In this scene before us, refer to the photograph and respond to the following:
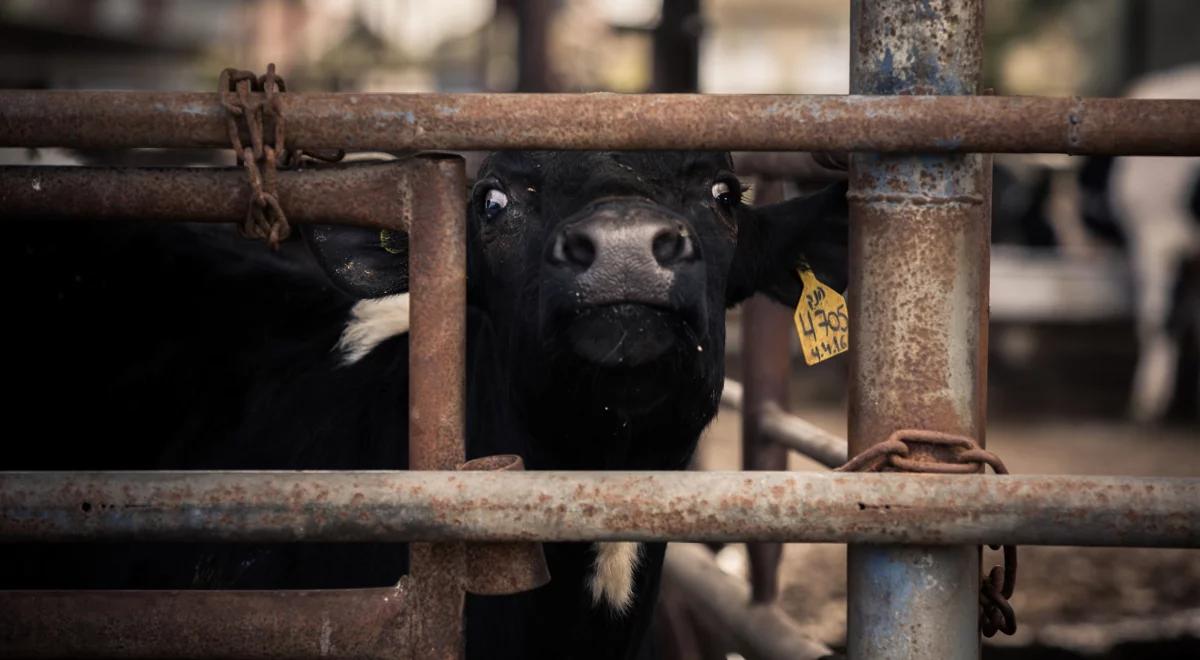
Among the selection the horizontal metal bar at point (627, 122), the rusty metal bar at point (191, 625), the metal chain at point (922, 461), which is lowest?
the rusty metal bar at point (191, 625)

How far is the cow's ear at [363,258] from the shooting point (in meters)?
2.59

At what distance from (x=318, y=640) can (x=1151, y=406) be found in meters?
9.85

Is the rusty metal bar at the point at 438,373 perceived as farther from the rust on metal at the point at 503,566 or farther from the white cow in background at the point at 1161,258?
the white cow in background at the point at 1161,258

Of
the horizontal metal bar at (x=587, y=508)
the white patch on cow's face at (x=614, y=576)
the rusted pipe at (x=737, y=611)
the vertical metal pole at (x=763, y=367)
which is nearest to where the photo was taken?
the horizontal metal bar at (x=587, y=508)

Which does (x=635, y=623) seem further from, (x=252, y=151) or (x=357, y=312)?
(x=252, y=151)

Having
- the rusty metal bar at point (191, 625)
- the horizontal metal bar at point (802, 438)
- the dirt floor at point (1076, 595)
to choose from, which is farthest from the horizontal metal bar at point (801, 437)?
the rusty metal bar at point (191, 625)

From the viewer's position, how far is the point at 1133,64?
15.5 metres

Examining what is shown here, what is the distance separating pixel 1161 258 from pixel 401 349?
9598mm

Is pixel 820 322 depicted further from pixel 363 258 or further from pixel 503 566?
pixel 503 566

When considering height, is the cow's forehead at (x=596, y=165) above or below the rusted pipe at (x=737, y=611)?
above

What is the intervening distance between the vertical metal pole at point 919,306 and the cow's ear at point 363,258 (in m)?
1.12

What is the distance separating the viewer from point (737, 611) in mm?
3371

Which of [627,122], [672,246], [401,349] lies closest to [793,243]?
[672,246]

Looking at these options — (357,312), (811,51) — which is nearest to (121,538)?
(357,312)
